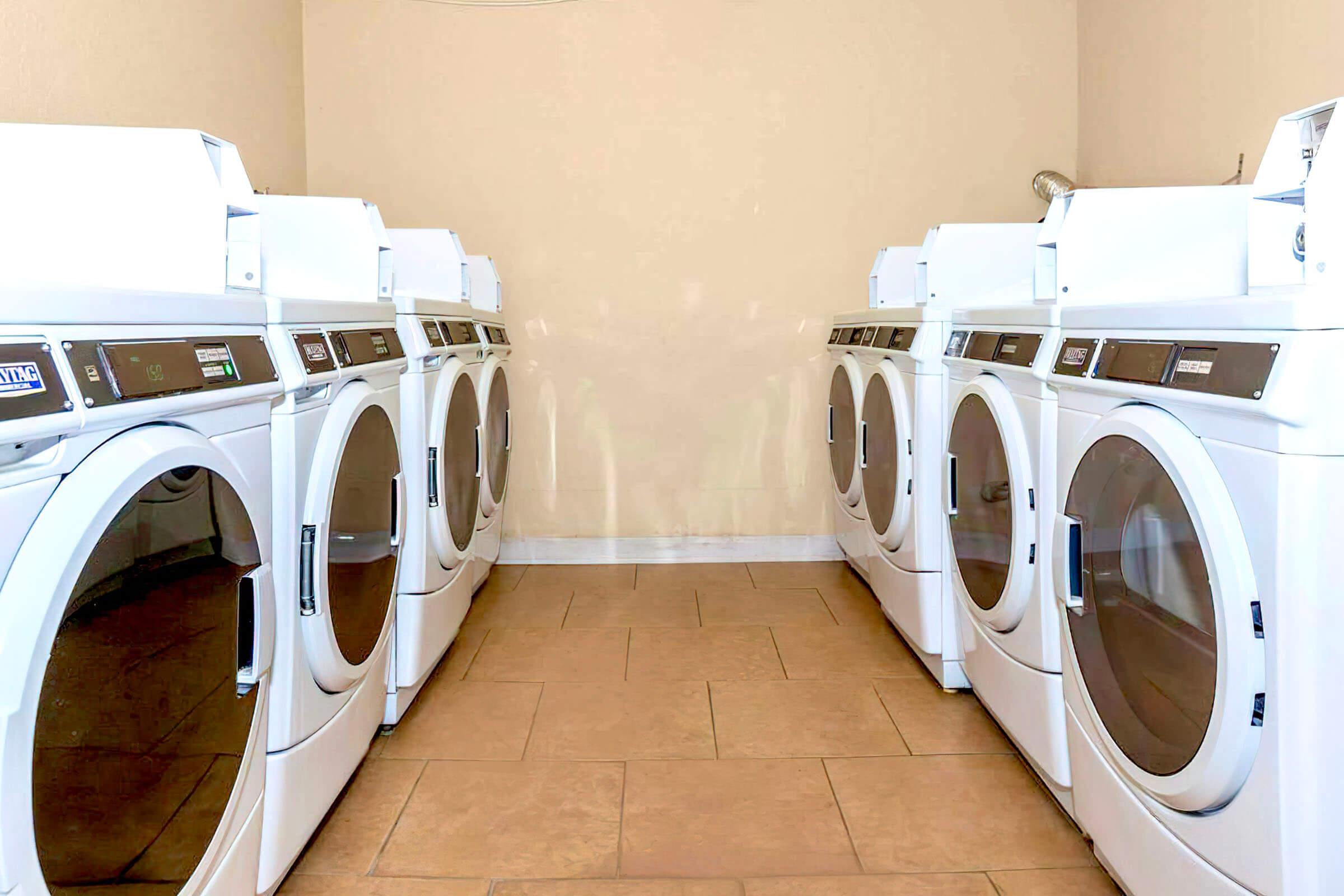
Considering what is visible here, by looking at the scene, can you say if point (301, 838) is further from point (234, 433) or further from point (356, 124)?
point (356, 124)

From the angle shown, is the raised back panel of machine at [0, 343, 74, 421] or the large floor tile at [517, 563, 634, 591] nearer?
the raised back panel of machine at [0, 343, 74, 421]

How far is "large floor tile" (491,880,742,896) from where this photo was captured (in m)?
1.73

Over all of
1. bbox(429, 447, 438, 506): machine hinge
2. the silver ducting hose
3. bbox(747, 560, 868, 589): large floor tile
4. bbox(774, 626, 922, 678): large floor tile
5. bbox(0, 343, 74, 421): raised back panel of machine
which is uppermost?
the silver ducting hose

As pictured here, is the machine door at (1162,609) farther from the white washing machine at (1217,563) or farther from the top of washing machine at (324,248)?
the top of washing machine at (324,248)

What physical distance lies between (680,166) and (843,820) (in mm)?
2811

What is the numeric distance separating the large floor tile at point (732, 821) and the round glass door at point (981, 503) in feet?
1.78

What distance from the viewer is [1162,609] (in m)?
1.37

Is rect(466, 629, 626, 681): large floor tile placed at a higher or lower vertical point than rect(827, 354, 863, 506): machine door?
lower

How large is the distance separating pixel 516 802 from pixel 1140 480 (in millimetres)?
1326

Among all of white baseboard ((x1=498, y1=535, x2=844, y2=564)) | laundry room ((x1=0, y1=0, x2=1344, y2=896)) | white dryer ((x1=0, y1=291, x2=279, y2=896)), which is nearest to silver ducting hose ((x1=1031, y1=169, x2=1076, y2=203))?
laundry room ((x1=0, y1=0, x2=1344, y2=896))

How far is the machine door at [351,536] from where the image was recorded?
1690mm

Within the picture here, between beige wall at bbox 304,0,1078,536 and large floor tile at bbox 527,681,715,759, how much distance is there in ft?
5.21

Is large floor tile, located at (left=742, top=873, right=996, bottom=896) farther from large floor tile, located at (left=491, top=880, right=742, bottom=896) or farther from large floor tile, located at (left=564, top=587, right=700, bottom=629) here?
large floor tile, located at (left=564, top=587, right=700, bottom=629)

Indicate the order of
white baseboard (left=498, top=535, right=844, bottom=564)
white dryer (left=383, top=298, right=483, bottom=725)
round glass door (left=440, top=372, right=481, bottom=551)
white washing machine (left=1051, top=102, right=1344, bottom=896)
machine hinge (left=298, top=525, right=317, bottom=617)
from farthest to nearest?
white baseboard (left=498, top=535, right=844, bottom=564) < round glass door (left=440, top=372, right=481, bottom=551) < white dryer (left=383, top=298, right=483, bottom=725) < machine hinge (left=298, top=525, right=317, bottom=617) < white washing machine (left=1051, top=102, right=1344, bottom=896)
